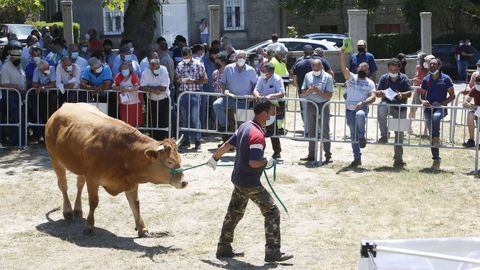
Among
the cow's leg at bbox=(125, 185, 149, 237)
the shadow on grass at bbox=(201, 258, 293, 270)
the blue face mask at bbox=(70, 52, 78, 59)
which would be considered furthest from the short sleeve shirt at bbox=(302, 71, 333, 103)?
the shadow on grass at bbox=(201, 258, 293, 270)

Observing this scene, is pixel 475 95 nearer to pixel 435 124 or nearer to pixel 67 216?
pixel 435 124

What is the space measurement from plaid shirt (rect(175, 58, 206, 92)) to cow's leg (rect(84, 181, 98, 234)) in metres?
6.22

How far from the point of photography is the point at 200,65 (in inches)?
683

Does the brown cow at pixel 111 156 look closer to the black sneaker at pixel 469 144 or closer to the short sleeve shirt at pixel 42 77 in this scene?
the short sleeve shirt at pixel 42 77

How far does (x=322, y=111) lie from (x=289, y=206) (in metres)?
3.37

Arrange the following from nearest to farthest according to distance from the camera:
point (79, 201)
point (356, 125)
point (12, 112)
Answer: point (79, 201) → point (356, 125) → point (12, 112)

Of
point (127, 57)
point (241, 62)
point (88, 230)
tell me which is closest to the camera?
point (88, 230)

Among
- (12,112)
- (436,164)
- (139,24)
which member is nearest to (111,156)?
(436,164)

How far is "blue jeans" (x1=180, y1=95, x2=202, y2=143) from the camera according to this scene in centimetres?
1703

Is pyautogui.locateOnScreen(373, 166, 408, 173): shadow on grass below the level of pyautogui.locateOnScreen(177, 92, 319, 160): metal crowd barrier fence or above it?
below

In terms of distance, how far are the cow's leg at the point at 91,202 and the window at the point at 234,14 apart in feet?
104

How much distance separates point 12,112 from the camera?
1756 cm

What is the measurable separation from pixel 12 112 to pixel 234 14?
26222mm

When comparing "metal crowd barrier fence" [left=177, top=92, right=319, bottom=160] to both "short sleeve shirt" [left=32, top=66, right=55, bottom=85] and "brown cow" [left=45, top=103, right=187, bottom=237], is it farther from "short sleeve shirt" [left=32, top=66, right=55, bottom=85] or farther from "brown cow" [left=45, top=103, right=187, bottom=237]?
"brown cow" [left=45, top=103, right=187, bottom=237]
